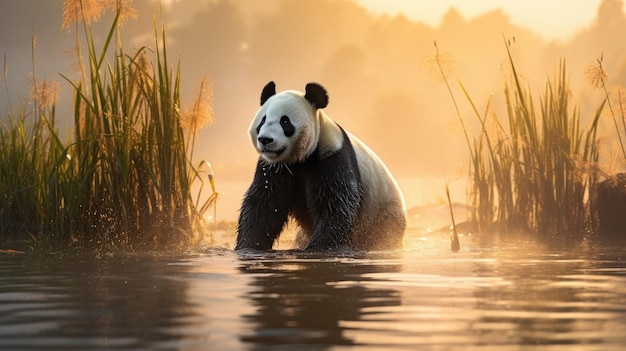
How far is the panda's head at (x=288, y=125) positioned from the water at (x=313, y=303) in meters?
0.97

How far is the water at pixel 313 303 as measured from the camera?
10.9 ft

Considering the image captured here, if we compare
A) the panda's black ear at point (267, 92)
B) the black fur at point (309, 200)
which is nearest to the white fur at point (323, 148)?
the black fur at point (309, 200)

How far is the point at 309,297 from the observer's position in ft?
15.0

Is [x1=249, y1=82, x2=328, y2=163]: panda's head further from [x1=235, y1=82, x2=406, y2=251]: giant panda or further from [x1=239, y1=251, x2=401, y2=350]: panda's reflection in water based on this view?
[x1=239, y1=251, x2=401, y2=350]: panda's reflection in water

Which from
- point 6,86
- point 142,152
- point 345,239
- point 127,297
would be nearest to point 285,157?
point 345,239

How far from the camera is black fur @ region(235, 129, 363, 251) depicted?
7.93 metres

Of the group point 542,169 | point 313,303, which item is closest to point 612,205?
point 542,169

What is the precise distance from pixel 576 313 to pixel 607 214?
6928 millimetres

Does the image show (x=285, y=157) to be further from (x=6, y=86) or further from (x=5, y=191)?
(x=6, y=86)

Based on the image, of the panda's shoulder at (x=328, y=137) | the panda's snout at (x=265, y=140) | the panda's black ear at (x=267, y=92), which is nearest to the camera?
the panda's snout at (x=265, y=140)

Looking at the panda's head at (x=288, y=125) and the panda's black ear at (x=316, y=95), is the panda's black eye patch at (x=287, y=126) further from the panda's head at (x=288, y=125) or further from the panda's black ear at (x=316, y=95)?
the panda's black ear at (x=316, y=95)

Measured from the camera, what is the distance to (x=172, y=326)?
3.65 m

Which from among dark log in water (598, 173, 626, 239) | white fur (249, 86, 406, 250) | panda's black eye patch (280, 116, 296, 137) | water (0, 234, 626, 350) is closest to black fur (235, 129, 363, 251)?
white fur (249, 86, 406, 250)

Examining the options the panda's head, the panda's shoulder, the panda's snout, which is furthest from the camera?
the panda's shoulder
